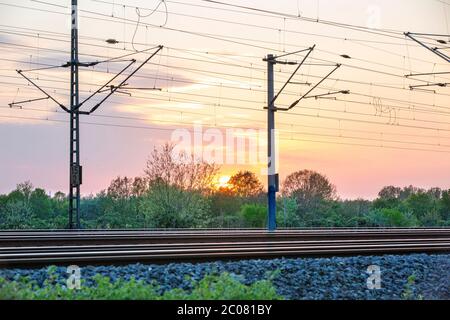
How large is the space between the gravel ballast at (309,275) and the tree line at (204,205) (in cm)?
2156

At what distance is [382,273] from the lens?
A: 599 inches

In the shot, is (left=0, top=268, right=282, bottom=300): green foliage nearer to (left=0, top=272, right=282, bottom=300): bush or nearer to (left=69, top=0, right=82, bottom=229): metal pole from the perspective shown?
(left=0, top=272, right=282, bottom=300): bush

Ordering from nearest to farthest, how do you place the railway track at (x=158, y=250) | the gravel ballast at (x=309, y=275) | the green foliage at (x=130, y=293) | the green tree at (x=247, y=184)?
the green foliage at (x=130, y=293) → the gravel ballast at (x=309, y=275) → the railway track at (x=158, y=250) → the green tree at (x=247, y=184)

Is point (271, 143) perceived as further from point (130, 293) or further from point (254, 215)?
point (130, 293)

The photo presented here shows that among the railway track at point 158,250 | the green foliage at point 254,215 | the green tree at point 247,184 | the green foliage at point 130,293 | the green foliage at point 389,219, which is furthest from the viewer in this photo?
the green tree at point 247,184

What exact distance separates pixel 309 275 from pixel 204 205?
78.7ft

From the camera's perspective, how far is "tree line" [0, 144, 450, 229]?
3744 cm

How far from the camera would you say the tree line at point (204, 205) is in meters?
37.4

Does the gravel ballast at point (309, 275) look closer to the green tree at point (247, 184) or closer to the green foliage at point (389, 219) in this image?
the green foliage at point (389, 219)

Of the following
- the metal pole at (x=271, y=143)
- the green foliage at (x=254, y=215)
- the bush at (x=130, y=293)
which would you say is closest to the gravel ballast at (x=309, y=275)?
the bush at (x=130, y=293)

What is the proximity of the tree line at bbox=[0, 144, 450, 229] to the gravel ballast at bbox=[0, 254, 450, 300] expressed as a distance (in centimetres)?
2156
